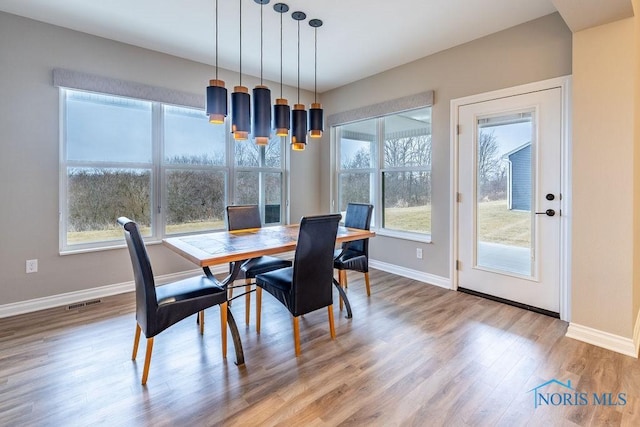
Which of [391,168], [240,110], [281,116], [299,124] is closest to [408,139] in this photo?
[391,168]

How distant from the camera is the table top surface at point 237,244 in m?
2.00

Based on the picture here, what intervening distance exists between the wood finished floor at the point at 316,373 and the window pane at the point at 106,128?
1.57m

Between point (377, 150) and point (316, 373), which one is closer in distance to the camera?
point (316, 373)

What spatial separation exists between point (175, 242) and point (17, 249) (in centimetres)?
161

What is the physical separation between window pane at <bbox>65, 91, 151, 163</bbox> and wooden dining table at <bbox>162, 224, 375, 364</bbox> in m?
1.50

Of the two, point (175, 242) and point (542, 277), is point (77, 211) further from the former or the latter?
point (542, 277)

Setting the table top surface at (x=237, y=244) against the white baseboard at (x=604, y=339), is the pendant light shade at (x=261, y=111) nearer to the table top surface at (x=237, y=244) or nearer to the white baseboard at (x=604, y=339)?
the table top surface at (x=237, y=244)

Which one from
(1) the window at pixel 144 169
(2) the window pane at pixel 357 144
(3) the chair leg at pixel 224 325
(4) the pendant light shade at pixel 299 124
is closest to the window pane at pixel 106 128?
(1) the window at pixel 144 169

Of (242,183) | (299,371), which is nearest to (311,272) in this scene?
(299,371)

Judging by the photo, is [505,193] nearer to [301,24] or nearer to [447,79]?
[447,79]

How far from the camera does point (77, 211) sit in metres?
3.12

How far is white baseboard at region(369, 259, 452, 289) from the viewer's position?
3.50 metres

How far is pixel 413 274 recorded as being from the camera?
3799 millimetres

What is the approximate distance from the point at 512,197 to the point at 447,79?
142 centimetres
